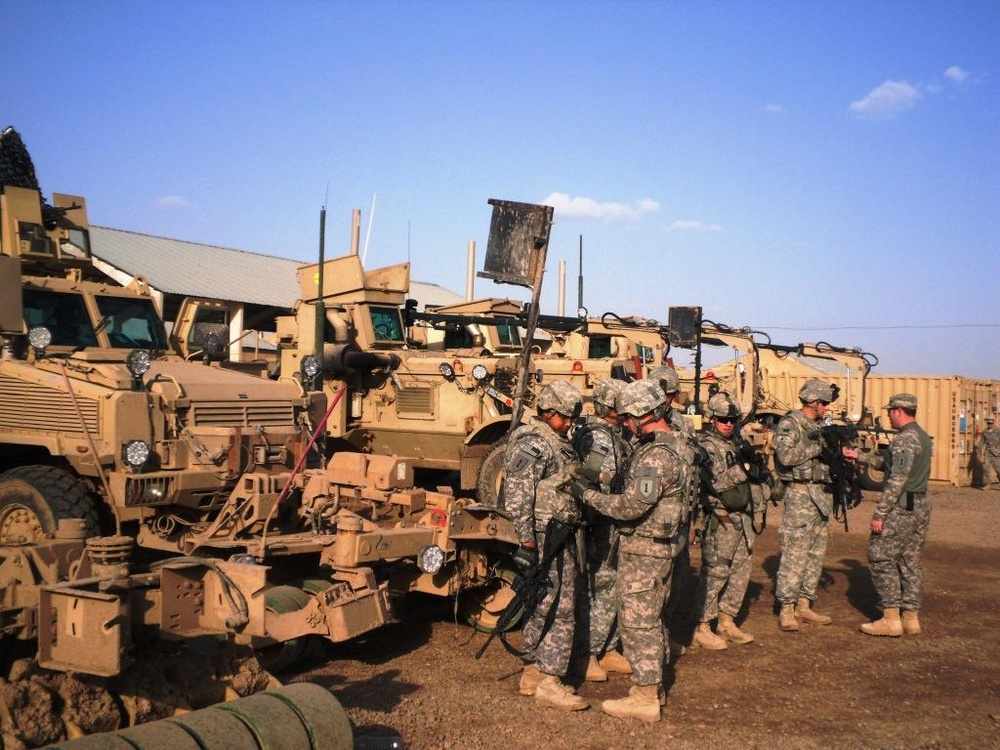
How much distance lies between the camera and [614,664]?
666 centimetres

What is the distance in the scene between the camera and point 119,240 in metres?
24.3

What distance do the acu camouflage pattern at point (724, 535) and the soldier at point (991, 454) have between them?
14570 millimetres

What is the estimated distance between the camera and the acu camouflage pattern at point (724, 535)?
7.33 metres

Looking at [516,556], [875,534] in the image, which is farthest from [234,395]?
[875,534]

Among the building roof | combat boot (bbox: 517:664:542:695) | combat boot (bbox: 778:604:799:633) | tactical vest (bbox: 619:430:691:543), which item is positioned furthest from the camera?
the building roof

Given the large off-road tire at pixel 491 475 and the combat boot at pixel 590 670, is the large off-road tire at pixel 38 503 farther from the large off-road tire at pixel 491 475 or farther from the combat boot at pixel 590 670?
the large off-road tire at pixel 491 475

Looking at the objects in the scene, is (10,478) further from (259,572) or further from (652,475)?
(652,475)

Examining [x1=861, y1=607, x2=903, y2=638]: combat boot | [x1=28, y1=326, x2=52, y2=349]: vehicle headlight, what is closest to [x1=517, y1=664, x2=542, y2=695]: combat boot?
[x1=861, y1=607, x2=903, y2=638]: combat boot

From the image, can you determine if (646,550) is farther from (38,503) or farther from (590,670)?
(38,503)

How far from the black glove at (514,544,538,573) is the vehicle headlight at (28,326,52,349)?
12.5ft

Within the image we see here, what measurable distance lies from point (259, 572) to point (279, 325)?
25.0ft

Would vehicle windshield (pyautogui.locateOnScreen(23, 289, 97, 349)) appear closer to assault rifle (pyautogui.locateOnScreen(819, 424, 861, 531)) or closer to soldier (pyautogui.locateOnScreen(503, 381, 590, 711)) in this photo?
soldier (pyautogui.locateOnScreen(503, 381, 590, 711))

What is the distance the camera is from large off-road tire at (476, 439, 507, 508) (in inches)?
372

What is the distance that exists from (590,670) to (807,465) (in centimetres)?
269
